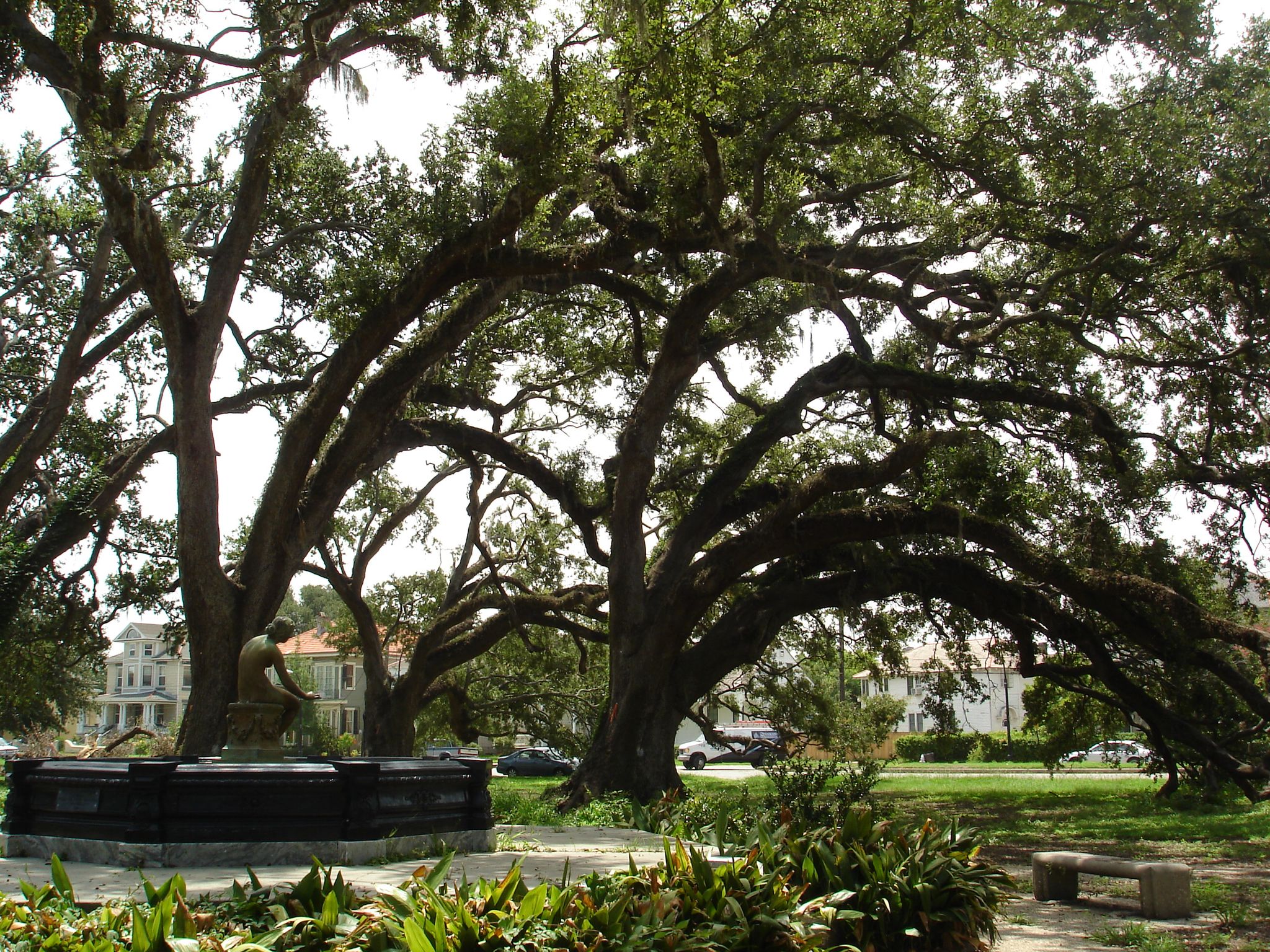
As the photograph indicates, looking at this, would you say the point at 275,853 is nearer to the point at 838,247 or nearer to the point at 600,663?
the point at 838,247

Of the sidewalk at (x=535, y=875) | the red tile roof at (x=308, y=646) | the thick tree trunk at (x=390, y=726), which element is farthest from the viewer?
the red tile roof at (x=308, y=646)

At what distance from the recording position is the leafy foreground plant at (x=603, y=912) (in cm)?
406

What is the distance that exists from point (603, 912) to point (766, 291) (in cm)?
1446

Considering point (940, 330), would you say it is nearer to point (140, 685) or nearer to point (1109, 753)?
point (1109, 753)

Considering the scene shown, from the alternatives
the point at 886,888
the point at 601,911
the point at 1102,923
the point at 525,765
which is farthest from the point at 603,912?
the point at 525,765

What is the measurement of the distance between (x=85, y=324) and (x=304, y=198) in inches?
166

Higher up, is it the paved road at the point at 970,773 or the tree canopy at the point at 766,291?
the tree canopy at the point at 766,291

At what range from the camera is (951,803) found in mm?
20281

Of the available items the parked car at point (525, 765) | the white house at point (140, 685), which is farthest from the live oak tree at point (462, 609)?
the white house at point (140, 685)

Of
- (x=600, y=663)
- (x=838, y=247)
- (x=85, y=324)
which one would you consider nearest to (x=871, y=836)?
(x=838, y=247)

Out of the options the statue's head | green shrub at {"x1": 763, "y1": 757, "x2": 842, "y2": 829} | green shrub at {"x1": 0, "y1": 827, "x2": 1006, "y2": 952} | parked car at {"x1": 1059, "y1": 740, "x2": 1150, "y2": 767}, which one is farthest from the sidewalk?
parked car at {"x1": 1059, "y1": 740, "x2": 1150, "y2": 767}

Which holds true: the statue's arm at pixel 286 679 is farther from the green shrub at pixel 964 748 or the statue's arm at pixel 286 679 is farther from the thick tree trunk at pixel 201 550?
the green shrub at pixel 964 748

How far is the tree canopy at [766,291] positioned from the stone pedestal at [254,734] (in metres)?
3.79

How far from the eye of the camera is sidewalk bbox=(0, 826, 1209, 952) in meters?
6.24
